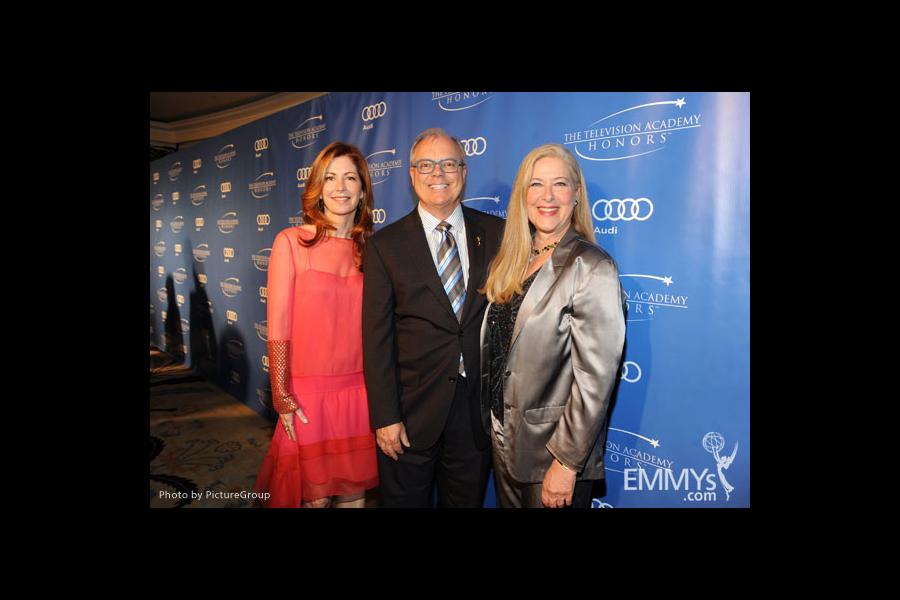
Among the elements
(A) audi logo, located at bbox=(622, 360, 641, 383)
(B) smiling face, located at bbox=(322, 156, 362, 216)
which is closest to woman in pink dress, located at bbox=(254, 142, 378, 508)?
(B) smiling face, located at bbox=(322, 156, 362, 216)

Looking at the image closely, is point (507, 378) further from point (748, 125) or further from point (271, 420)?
point (271, 420)

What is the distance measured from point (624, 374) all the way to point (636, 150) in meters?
1.14

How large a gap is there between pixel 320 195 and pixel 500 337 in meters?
1.16

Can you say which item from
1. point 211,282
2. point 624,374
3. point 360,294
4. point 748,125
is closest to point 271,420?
point 211,282

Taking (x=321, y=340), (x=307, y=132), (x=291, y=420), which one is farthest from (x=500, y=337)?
(x=307, y=132)

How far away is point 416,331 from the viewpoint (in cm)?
208

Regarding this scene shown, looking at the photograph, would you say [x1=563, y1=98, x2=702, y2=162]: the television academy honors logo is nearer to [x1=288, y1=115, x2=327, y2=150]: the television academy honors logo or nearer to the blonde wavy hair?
the blonde wavy hair

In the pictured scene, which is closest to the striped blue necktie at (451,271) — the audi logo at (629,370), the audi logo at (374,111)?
the audi logo at (629,370)

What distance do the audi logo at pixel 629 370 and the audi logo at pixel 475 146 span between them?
1.41m

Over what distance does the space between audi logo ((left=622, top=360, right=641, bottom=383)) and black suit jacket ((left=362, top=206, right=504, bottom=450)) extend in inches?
35.9

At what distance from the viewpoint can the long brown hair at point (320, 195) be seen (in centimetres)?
234

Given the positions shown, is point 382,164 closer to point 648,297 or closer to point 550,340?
point 648,297

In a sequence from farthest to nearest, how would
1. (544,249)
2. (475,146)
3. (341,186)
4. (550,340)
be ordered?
(475,146)
(341,186)
(544,249)
(550,340)

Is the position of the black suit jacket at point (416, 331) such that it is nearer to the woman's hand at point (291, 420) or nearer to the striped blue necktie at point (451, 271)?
the striped blue necktie at point (451, 271)
